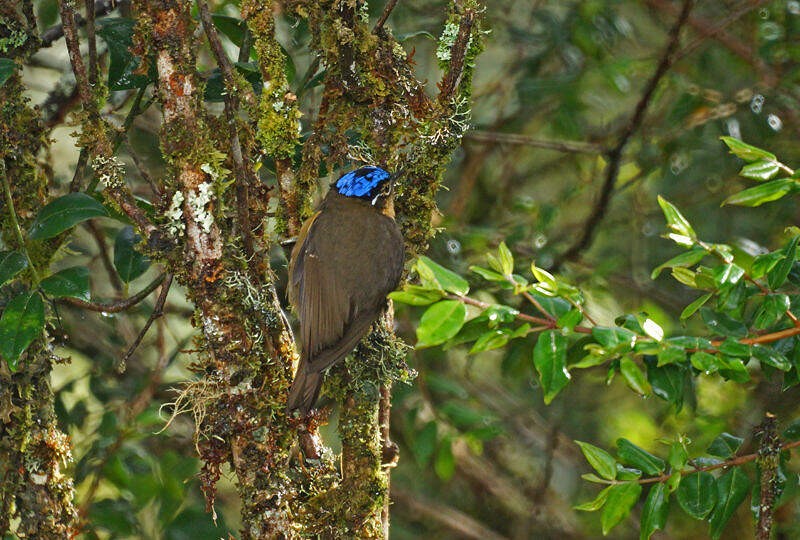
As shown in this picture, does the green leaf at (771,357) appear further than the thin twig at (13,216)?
No

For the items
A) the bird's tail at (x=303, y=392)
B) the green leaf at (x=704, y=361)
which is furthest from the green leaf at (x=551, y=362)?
the bird's tail at (x=303, y=392)

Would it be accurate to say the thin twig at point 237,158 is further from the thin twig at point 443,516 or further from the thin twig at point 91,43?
the thin twig at point 443,516

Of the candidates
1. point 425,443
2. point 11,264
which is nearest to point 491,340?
point 11,264

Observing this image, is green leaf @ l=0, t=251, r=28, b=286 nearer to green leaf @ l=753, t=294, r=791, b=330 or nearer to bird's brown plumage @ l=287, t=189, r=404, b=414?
→ bird's brown plumage @ l=287, t=189, r=404, b=414

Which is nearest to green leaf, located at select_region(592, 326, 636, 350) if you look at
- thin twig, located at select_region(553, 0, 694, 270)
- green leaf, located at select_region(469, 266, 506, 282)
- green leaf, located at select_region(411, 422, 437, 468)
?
green leaf, located at select_region(469, 266, 506, 282)

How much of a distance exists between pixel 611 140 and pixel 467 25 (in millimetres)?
3090

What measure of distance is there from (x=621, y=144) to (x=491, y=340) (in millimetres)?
3029

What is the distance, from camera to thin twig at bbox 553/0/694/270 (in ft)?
15.1

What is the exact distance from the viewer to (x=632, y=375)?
7.06ft

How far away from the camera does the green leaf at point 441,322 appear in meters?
1.97

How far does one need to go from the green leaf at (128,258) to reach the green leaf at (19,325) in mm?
517

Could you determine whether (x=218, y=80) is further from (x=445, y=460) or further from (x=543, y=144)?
(x=543, y=144)

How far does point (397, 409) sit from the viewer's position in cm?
508

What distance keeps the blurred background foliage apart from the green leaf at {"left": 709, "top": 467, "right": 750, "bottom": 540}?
175 cm
